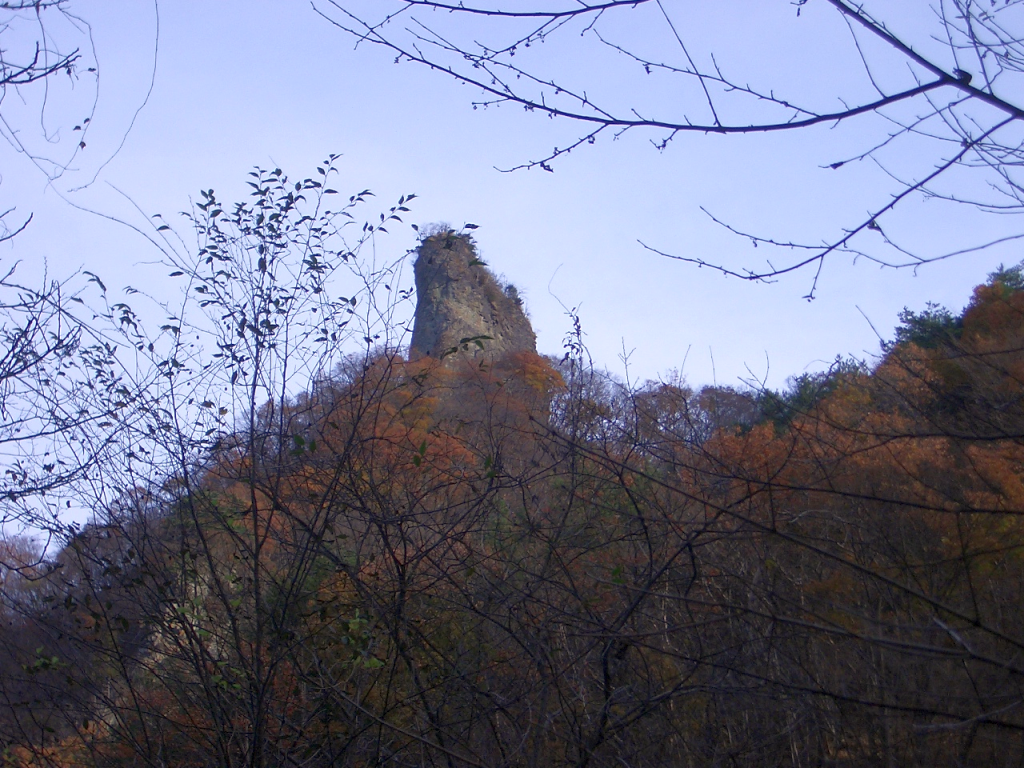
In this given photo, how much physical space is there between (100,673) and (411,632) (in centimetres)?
213

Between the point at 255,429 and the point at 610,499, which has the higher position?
the point at 255,429

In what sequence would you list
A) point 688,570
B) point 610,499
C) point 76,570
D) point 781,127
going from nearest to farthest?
point 781,127 < point 688,570 < point 610,499 < point 76,570

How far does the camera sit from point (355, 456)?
14.4ft

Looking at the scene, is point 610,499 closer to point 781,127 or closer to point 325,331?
point 325,331

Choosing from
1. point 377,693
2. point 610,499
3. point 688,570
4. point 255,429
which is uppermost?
point 255,429

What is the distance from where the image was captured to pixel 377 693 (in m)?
4.69

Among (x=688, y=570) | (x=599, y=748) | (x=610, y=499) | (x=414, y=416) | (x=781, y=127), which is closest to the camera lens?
(x=781, y=127)

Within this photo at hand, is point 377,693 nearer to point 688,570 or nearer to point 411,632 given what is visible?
point 411,632

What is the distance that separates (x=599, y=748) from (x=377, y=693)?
67.1 inches

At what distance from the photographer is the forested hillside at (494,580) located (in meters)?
3.25

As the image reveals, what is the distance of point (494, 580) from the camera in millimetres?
4188

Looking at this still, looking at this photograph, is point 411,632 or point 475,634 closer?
point 411,632

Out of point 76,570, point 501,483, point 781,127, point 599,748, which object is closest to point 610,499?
point 501,483

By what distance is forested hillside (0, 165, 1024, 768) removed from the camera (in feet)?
10.7
